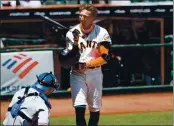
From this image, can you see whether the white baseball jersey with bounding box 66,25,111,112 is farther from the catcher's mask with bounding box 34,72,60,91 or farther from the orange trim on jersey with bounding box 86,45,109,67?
the catcher's mask with bounding box 34,72,60,91

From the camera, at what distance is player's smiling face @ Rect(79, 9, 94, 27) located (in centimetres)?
648

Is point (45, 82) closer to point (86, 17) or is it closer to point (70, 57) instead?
point (70, 57)

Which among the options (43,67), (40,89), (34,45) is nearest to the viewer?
(40,89)

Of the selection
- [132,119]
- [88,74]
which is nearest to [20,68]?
[132,119]

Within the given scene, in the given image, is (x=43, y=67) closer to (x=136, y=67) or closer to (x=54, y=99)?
(x=54, y=99)

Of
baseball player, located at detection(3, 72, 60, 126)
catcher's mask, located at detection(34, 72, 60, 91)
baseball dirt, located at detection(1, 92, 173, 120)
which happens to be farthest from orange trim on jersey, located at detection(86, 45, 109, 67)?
→ baseball dirt, located at detection(1, 92, 173, 120)

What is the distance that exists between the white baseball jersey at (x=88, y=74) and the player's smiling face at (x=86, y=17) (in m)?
0.14

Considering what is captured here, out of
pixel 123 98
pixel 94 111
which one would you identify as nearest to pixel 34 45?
pixel 123 98

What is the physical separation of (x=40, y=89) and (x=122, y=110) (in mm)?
6121

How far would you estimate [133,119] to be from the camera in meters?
9.52

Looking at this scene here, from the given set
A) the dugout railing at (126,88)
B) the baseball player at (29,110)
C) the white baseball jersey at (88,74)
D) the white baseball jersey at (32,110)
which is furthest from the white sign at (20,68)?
the white baseball jersey at (32,110)

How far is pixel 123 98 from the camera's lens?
11945mm

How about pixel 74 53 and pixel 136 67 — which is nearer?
pixel 74 53

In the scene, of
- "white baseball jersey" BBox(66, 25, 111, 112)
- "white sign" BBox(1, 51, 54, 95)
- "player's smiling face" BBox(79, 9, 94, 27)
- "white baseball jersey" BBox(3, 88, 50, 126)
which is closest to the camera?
"white baseball jersey" BBox(3, 88, 50, 126)
